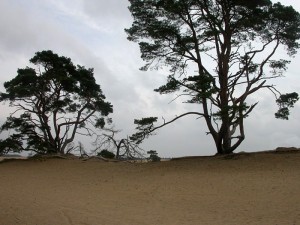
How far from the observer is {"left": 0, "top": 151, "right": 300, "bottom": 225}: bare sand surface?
25.6 ft

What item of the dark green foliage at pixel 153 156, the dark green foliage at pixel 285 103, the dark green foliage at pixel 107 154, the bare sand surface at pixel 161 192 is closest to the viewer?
the bare sand surface at pixel 161 192

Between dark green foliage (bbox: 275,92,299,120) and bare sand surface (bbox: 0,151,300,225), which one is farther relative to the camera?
dark green foliage (bbox: 275,92,299,120)

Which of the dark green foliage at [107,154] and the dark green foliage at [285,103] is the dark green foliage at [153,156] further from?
Result: the dark green foliage at [285,103]

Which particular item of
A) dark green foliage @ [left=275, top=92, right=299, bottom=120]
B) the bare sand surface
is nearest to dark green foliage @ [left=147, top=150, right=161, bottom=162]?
the bare sand surface

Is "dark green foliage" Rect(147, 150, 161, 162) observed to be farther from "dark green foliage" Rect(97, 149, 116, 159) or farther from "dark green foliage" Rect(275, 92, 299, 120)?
"dark green foliage" Rect(275, 92, 299, 120)

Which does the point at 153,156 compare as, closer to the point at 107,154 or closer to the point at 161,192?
the point at 107,154

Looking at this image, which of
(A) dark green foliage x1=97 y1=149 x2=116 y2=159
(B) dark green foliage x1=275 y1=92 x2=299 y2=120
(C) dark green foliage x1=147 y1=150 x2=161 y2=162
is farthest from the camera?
(A) dark green foliage x1=97 y1=149 x2=116 y2=159

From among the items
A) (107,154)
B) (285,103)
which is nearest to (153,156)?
(107,154)

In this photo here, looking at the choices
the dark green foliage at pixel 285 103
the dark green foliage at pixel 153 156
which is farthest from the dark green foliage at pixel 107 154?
the dark green foliage at pixel 285 103

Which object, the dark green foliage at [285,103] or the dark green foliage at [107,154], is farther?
the dark green foliage at [107,154]

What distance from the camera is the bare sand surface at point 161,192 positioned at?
307 inches

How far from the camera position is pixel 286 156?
45.6 ft

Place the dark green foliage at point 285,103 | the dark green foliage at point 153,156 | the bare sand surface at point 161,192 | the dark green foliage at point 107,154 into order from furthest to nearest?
the dark green foliage at point 107,154
the dark green foliage at point 153,156
the dark green foliage at point 285,103
the bare sand surface at point 161,192

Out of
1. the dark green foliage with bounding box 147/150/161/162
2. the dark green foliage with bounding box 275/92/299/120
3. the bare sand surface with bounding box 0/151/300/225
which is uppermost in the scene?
the dark green foliage with bounding box 275/92/299/120
